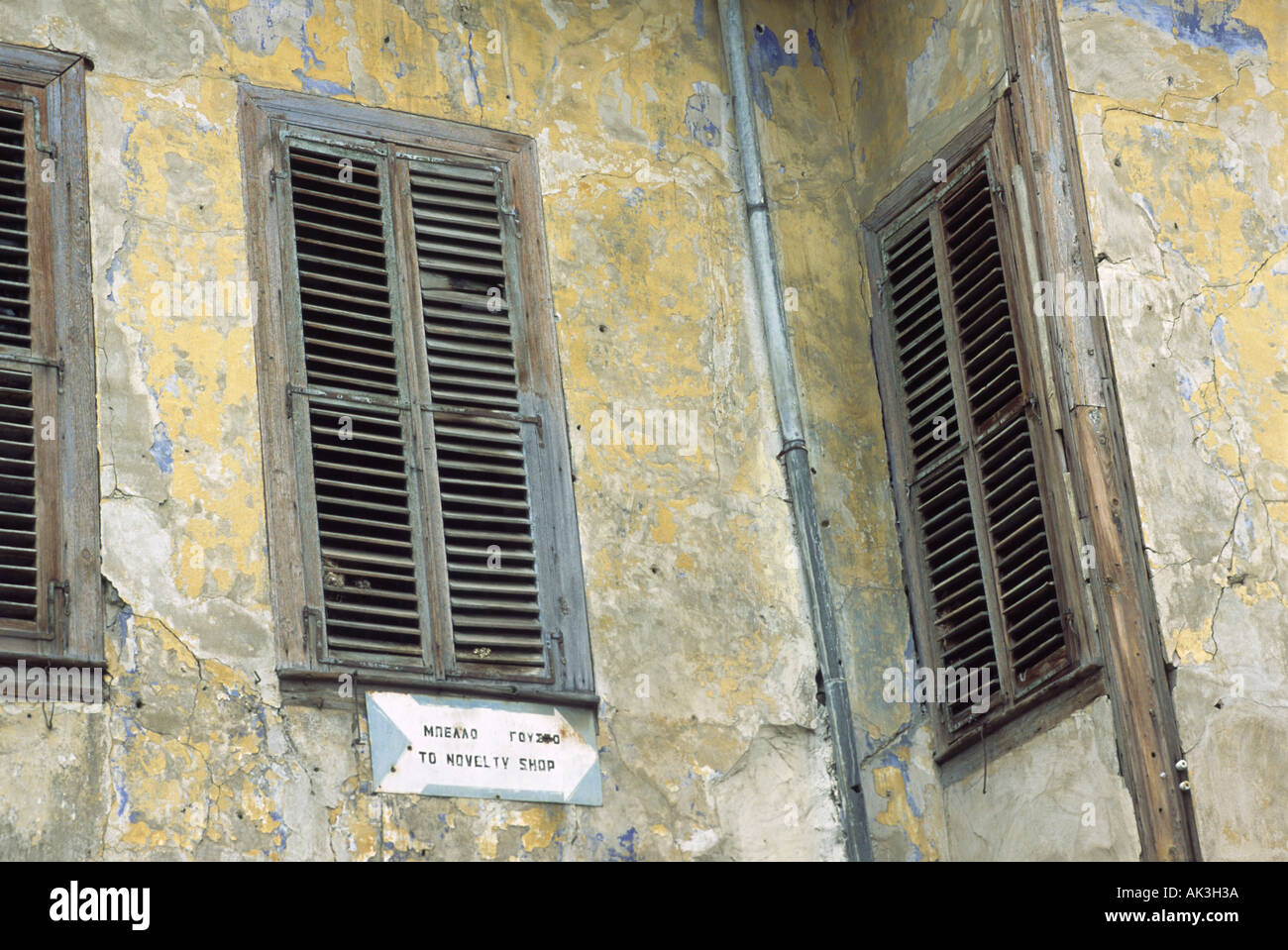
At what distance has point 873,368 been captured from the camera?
368 inches

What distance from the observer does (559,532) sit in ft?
28.0

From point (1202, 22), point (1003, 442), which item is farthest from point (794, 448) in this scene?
point (1202, 22)

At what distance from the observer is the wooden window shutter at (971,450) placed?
8352 mm

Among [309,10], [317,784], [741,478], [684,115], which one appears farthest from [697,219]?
[317,784]

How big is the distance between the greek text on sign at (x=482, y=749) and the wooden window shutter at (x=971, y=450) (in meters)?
1.52

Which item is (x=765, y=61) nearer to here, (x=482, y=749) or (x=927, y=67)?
(x=927, y=67)

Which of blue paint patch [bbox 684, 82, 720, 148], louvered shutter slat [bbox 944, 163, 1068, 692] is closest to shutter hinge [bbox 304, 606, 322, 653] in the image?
louvered shutter slat [bbox 944, 163, 1068, 692]

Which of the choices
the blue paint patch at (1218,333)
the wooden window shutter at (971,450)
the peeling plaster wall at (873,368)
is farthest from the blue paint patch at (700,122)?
the blue paint patch at (1218,333)

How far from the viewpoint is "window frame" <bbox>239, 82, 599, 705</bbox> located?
7949 millimetres

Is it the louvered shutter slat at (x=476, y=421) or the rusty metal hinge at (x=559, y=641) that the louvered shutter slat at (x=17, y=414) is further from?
the rusty metal hinge at (x=559, y=641)

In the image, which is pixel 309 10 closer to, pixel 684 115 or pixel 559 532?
pixel 684 115

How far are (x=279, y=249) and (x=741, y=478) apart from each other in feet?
6.56

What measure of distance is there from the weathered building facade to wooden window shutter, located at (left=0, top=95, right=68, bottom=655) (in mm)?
74

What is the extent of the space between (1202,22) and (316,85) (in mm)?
3494
